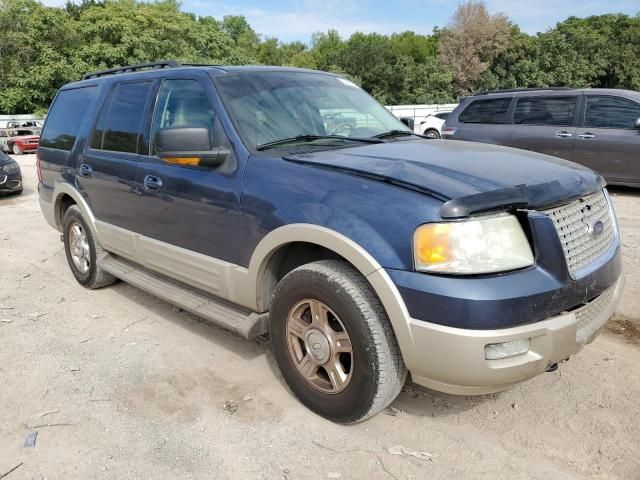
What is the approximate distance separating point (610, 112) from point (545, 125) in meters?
0.97

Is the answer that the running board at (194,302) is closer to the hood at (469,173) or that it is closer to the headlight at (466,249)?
the hood at (469,173)

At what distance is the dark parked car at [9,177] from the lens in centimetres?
1105

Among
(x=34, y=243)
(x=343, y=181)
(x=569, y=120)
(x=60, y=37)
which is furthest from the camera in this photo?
(x=60, y=37)

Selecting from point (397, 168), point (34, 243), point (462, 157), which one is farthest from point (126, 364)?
point (34, 243)

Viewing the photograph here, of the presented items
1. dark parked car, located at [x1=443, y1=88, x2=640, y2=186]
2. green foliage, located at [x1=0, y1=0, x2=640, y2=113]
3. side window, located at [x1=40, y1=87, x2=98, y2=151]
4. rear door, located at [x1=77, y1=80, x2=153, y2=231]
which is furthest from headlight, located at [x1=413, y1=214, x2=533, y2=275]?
green foliage, located at [x1=0, y1=0, x2=640, y2=113]

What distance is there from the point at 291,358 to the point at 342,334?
0.44m

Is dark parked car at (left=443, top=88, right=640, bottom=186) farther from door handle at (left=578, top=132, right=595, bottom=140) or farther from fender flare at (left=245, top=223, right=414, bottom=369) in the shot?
fender flare at (left=245, top=223, right=414, bottom=369)

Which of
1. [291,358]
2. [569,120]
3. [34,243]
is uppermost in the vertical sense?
[569,120]

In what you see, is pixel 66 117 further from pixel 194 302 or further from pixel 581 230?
pixel 581 230

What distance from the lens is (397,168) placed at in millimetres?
2664

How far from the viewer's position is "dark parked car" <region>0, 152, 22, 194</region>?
1105 centimetres

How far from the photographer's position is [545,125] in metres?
9.05

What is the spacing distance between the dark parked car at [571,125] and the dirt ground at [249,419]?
5.17 m

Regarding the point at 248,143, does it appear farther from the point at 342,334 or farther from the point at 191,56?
the point at 191,56
